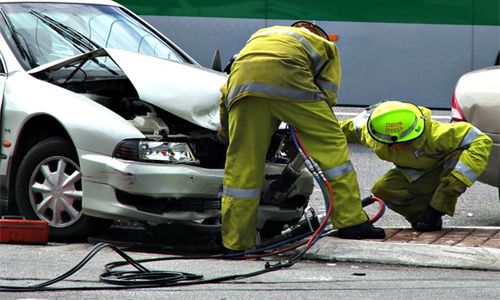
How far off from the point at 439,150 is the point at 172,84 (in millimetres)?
1858

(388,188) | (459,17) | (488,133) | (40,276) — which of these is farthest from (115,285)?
(459,17)

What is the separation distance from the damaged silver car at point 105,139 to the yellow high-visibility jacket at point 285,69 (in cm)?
40

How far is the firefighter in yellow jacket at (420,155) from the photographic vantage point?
873cm

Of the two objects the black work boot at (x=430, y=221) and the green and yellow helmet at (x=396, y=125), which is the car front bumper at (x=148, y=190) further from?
the black work boot at (x=430, y=221)

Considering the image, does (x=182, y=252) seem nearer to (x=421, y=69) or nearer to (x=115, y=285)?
(x=115, y=285)

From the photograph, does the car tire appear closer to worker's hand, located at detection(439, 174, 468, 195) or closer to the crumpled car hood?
the crumpled car hood

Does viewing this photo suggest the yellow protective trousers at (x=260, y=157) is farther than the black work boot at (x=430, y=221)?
No

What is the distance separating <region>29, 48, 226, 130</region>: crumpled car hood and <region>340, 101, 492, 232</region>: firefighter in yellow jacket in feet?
3.42

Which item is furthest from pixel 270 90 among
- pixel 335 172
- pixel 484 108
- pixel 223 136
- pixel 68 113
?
pixel 484 108

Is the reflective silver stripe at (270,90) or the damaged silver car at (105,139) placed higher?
the reflective silver stripe at (270,90)

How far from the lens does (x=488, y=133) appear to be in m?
9.65

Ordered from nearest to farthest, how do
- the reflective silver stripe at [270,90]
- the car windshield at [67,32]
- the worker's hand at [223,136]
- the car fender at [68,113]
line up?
the reflective silver stripe at [270,90]
the car fender at [68,113]
the worker's hand at [223,136]
the car windshield at [67,32]

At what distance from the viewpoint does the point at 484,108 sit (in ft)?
31.8

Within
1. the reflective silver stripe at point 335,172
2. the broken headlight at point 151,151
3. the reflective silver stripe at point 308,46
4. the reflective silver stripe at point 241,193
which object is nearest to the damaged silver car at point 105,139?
the broken headlight at point 151,151
